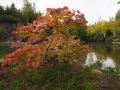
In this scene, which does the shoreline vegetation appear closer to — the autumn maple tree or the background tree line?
the autumn maple tree

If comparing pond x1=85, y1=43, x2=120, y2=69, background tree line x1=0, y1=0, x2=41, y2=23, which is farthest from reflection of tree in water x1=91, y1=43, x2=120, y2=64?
background tree line x1=0, y1=0, x2=41, y2=23

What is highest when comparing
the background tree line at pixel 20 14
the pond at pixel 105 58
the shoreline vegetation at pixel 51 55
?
the background tree line at pixel 20 14

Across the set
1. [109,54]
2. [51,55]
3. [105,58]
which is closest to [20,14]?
[109,54]

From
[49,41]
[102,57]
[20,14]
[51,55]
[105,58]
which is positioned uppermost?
[20,14]

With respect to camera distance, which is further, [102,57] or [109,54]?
[109,54]

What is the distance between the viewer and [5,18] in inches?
539

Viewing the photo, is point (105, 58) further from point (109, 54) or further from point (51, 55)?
point (51, 55)

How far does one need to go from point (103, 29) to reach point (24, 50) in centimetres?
2425

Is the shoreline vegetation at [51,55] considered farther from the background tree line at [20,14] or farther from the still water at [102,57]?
the background tree line at [20,14]

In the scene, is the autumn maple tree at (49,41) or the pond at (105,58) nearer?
the autumn maple tree at (49,41)

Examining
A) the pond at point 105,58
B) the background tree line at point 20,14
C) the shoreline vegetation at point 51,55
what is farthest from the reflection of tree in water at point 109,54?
the background tree line at point 20,14

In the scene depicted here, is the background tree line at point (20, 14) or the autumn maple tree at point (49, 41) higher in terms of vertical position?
the background tree line at point (20, 14)

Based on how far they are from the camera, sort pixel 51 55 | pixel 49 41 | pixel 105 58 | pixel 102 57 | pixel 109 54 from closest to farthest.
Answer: pixel 49 41, pixel 51 55, pixel 102 57, pixel 105 58, pixel 109 54

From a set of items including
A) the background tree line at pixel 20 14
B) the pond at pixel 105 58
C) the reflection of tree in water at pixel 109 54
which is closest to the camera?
the pond at pixel 105 58
